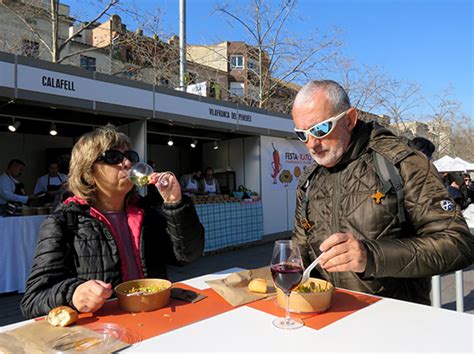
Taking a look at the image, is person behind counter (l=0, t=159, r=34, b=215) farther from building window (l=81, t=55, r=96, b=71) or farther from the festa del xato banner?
building window (l=81, t=55, r=96, b=71)

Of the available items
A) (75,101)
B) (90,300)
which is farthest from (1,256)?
(90,300)

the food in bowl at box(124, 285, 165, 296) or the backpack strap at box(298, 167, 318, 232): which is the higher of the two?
the backpack strap at box(298, 167, 318, 232)

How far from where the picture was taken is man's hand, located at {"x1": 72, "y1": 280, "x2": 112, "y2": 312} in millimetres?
1309

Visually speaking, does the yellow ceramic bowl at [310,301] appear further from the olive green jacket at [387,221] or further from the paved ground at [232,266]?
the paved ground at [232,266]

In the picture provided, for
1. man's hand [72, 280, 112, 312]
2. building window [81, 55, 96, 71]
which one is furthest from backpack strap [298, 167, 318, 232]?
building window [81, 55, 96, 71]

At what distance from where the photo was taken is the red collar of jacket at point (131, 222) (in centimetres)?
190

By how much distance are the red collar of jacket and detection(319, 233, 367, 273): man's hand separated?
1.10m

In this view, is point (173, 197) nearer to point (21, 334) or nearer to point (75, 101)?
point (21, 334)

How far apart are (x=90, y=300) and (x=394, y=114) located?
22221mm

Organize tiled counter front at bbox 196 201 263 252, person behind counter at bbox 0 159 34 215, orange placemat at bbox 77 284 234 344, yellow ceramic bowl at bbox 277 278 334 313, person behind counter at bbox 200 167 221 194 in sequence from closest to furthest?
orange placemat at bbox 77 284 234 344 → yellow ceramic bowl at bbox 277 278 334 313 → person behind counter at bbox 0 159 34 215 → tiled counter front at bbox 196 201 263 252 → person behind counter at bbox 200 167 221 194

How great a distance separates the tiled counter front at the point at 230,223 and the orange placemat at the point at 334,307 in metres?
5.94

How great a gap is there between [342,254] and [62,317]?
3.20 ft

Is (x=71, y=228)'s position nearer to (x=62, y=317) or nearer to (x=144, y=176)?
(x=144, y=176)

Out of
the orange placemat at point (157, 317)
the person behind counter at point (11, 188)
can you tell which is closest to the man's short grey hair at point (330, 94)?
the orange placemat at point (157, 317)
